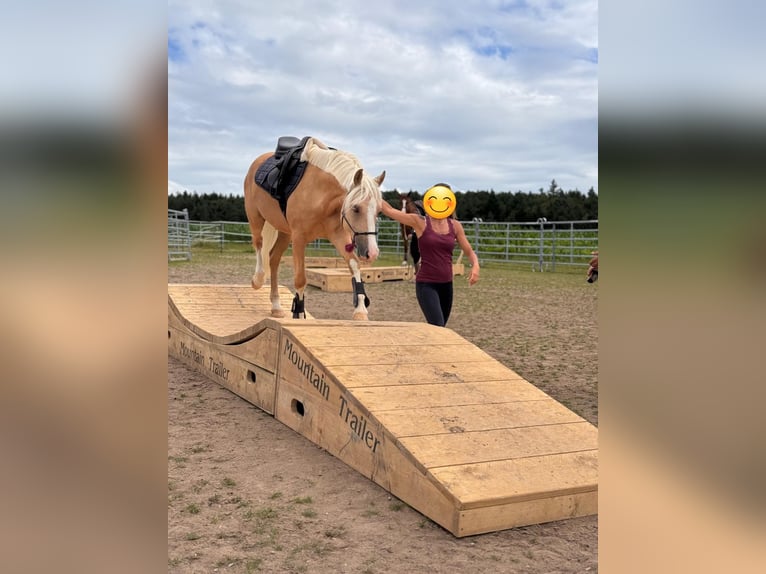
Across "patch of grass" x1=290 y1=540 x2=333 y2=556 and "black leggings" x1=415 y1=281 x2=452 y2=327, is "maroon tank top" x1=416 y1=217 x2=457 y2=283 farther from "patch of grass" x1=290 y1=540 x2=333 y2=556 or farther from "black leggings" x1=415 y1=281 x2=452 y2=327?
"patch of grass" x1=290 y1=540 x2=333 y2=556

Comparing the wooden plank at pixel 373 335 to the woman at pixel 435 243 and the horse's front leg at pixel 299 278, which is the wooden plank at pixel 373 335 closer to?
the woman at pixel 435 243

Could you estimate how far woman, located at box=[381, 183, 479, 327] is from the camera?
4.90 metres

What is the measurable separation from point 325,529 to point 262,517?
313mm

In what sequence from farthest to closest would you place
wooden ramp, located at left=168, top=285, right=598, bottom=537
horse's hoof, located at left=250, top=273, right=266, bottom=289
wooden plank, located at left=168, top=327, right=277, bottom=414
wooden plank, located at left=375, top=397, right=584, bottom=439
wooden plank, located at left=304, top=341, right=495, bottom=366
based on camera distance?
1. horse's hoof, located at left=250, top=273, right=266, bottom=289
2. wooden plank, located at left=168, top=327, right=277, bottom=414
3. wooden plank, located at left=304, top=341, right=495, bottom=366
4. wooden plank, located at left=375, top=397, right=584, bottom=439
5. wooden ramp, located at left=168, top=285, right=598, bottom=537

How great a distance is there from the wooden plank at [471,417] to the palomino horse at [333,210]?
191 cm

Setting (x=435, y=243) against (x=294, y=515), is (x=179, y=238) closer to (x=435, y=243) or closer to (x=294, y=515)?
(x=435, y=243)

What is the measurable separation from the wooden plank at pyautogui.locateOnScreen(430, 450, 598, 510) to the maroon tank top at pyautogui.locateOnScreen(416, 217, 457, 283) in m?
2.27

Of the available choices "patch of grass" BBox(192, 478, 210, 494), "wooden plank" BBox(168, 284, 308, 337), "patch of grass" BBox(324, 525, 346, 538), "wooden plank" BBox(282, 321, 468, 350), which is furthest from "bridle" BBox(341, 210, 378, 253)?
"patch of grass" BBox(324, 525, 346, 538)

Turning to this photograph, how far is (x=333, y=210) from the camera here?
5.23 meters

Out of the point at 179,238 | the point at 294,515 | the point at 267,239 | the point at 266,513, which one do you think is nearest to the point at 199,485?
the point at 266,513
